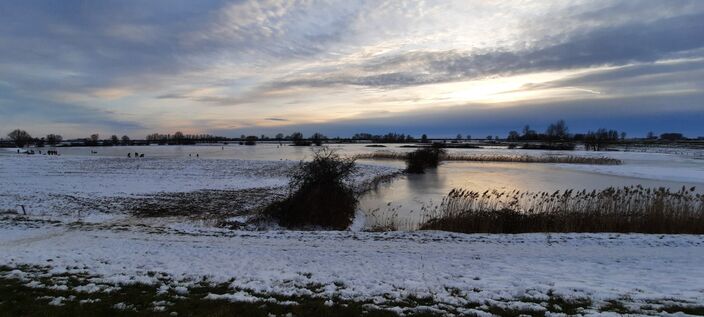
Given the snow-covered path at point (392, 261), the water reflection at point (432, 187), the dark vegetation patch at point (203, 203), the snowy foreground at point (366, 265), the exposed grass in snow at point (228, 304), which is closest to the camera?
the exposed grass in snow at point (228, 304)

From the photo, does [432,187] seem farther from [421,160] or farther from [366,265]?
[366,265]

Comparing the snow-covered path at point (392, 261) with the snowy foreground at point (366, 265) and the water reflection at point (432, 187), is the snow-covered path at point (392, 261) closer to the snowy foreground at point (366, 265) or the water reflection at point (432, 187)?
the snowy foreground at point (366, 265)

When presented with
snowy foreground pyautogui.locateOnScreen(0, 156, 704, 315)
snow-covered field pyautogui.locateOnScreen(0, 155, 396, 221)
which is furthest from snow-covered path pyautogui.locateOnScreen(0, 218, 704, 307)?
snow-covered field pyautogui.locateOnScreen(0, 155, 396, 221)

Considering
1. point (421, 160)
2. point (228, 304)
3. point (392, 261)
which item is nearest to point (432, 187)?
point (421, 160)

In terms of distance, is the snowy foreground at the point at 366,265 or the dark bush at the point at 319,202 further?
the dark bush at the point at 319,202

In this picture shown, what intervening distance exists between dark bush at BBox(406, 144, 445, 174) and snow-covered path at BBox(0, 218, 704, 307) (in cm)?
2562

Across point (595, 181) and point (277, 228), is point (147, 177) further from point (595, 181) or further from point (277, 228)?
point (595, 181)

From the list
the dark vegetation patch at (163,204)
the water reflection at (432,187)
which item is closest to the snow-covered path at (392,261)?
the dark vegetation patch at (163,204)

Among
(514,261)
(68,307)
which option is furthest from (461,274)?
(68,307)

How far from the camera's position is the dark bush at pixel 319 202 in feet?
52.8

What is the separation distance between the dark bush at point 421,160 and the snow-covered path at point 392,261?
25.6m

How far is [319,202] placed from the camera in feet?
55.3

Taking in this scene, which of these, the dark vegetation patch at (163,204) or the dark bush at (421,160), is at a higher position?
the dark bush at (421,160)

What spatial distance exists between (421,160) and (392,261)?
30.1 meters
